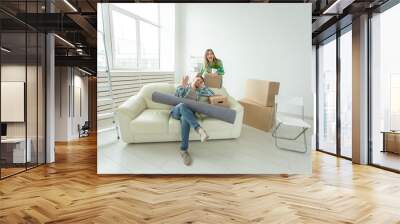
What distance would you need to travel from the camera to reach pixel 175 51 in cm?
482

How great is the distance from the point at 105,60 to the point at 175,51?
1020mm

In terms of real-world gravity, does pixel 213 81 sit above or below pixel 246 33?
below

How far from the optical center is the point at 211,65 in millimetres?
4828

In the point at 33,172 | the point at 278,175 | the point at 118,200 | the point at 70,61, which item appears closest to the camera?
the point at 118,200

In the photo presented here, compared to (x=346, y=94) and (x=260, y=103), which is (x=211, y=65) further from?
(x=346, y=94)

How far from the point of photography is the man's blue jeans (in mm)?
4699

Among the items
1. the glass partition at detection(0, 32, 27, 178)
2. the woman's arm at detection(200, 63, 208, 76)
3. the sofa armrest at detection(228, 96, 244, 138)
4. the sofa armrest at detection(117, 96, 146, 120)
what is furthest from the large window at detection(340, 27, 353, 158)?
the glass partition at detection(0, 32, 27, 178)

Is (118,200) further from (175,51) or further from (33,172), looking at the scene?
(33,172)

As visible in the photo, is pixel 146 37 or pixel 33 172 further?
pixel 33 172

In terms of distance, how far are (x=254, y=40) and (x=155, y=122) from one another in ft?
6.05

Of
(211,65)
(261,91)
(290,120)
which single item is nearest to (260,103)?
(261,91)

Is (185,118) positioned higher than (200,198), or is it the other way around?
(185,118)

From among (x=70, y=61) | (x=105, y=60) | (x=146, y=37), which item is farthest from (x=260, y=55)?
(x=70, y=61)

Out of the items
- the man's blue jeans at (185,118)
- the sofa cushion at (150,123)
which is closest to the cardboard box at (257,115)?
the man's blue jeans at (185,118)
